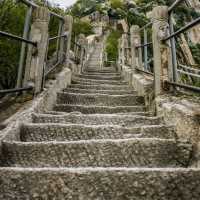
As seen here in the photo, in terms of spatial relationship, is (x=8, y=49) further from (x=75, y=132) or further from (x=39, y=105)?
(x=75, y=132)

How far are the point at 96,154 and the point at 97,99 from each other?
2.46 meters

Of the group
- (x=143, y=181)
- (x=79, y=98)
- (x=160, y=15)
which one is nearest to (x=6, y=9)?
(x=79, y=98)

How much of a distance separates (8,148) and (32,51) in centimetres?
183

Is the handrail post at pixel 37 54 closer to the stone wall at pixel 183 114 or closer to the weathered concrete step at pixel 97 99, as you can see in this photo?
the weathered concrete step at pixel 97 99

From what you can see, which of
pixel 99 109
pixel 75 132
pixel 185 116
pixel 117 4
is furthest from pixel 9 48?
pixel 117 4

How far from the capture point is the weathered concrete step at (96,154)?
97.9 inches

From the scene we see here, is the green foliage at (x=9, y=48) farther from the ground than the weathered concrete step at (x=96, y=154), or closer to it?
farther from the ground

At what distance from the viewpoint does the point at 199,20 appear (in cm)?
228

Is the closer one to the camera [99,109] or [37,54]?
[37,54]

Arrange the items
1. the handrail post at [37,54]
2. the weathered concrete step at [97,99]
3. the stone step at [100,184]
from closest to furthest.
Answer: the stone step at [100,184]
the handrail post at [37,54]
the weathered concrete step at [97,99]

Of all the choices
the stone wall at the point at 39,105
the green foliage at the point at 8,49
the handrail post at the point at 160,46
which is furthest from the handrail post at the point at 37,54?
the green foliage at the point at 8,49

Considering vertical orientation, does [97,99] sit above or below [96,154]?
above

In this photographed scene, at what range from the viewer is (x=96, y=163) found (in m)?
2.50

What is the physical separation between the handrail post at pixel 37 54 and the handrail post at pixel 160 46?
4.85 feet
